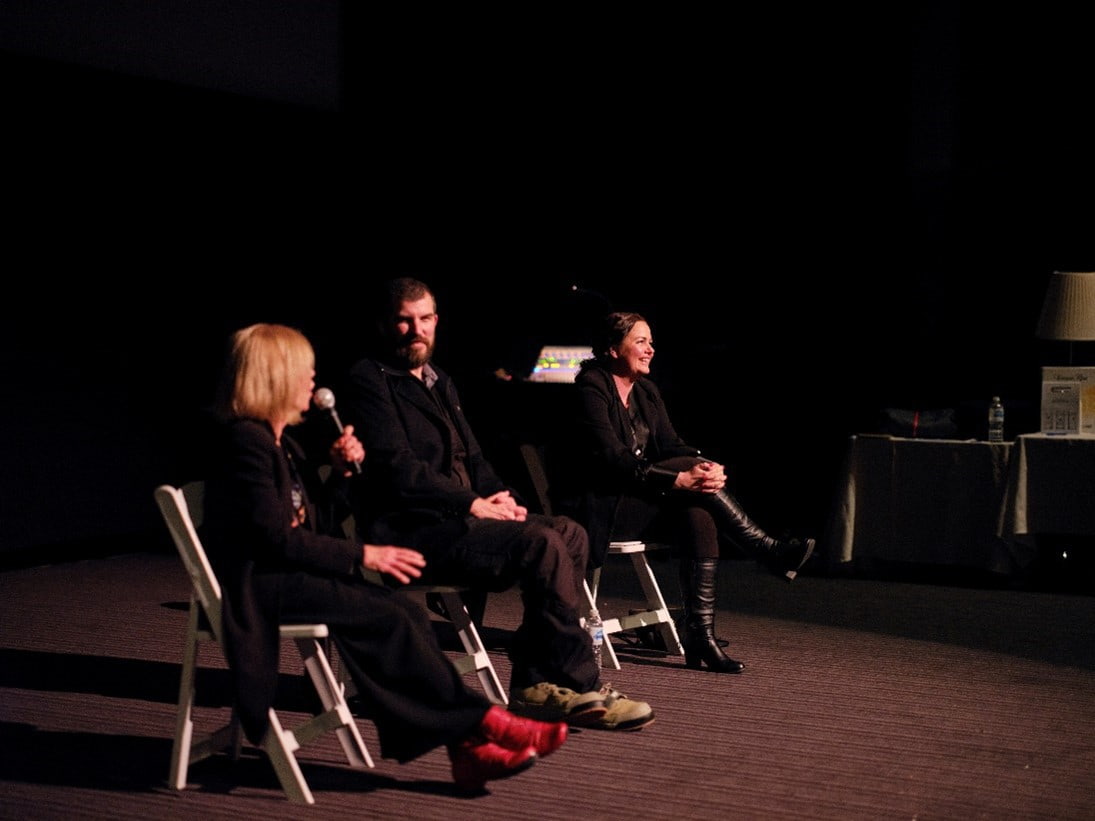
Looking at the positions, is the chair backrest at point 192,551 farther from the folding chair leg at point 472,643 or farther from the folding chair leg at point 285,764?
the folding chair leg at point 472,643

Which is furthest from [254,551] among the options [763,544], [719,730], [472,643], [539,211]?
[539,211]

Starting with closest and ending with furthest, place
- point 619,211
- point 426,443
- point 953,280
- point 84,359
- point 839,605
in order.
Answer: point 426,443 < point 839,605 < point 84,359 < point 953,280 < point 619,211

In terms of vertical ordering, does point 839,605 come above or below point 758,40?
below

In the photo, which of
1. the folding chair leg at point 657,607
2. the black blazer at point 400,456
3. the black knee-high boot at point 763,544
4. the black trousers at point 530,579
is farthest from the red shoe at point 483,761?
the black knee-high boot at point 763,544

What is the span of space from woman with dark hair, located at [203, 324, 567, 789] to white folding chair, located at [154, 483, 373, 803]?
1.8 inches

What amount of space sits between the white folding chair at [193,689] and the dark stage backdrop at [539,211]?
459 cm

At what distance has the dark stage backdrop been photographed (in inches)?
316

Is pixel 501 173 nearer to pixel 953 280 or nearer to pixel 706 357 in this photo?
pixel 706 357

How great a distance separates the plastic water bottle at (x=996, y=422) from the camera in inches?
274

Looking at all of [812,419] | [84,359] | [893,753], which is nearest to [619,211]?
[812,419]

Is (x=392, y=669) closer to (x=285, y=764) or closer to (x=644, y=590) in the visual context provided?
(x=285, y=764)

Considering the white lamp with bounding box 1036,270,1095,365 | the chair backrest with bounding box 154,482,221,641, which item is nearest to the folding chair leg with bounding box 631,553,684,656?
the chair backrest with bounding box 154,482,221,641

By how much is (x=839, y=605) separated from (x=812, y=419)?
84.0 inches

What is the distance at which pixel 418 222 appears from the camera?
9523 mm
